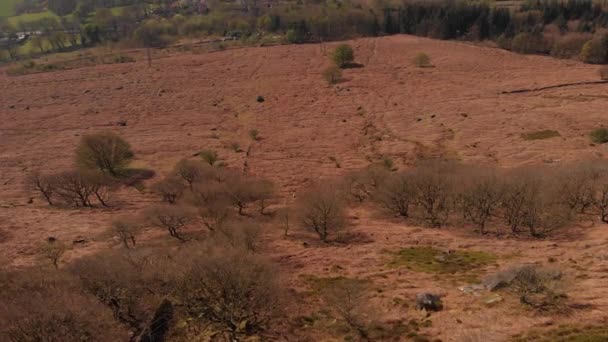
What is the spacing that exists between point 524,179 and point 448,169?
1121 centimetres

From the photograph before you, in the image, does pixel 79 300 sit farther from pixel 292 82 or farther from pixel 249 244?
pixel 292 82

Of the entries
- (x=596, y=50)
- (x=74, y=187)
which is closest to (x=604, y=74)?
(x=596, y=50)

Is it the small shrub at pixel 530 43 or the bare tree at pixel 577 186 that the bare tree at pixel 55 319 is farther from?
the small shrub at pixel 530 43

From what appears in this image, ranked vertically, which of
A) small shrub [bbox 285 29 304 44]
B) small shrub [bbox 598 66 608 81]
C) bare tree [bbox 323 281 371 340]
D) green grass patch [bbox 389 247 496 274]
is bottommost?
green grass patch [bbox 389 247 496 274]

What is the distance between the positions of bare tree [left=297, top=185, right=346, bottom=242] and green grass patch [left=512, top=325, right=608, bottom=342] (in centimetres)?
2709

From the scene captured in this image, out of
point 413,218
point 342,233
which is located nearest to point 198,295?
point 342,233

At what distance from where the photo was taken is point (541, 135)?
8162 centimetres

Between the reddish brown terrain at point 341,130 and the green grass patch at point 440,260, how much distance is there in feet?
5.22

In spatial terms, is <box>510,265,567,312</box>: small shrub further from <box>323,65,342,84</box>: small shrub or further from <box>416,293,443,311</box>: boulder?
<box>323,65,342,84</box>: small shrub

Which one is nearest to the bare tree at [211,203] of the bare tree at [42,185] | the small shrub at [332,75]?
the bare tree at [42,185]

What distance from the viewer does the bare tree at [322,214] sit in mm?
51125

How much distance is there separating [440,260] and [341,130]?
54948 millimetres

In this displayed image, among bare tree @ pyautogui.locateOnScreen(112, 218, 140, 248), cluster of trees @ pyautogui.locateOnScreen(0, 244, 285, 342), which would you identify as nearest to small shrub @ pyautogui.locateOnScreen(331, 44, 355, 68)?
bare tree @ pyautogui.locateOnScreen(112, 218, 140, 248)

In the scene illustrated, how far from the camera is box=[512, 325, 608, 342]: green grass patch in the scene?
997 inches
